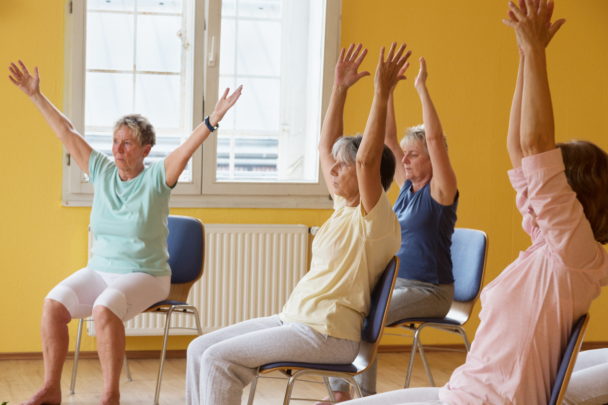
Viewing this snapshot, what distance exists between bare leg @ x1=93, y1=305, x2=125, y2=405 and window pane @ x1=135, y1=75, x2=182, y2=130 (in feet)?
4.77

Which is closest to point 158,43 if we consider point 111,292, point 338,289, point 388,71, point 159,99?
point 159,99

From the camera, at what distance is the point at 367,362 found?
1.80m

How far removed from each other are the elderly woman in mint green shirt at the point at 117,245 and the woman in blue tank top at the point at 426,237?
33.0 inches

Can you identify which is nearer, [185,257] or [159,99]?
[185,257]

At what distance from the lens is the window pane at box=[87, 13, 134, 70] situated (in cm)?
333

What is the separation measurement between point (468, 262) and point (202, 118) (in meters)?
1.73

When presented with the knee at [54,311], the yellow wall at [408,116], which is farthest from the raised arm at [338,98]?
the yellow wall at [408,116]

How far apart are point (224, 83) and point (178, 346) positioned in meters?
1.58

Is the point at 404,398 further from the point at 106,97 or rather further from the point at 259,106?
the point at 106,97

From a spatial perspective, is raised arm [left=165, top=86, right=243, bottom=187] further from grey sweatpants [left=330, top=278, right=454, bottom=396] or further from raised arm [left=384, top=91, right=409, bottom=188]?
grey sweatpants [left=330, top=278, right=454, bottom=396]

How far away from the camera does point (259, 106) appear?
11.8 ft

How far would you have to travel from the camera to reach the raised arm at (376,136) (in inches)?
65.5

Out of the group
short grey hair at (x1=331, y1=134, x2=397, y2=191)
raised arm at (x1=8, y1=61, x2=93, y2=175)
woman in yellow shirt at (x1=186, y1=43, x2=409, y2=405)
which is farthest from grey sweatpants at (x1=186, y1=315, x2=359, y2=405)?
raised arm at (x1=8, y1=61, x2=93, y2=175)

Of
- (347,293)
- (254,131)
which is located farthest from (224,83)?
(347,293)
